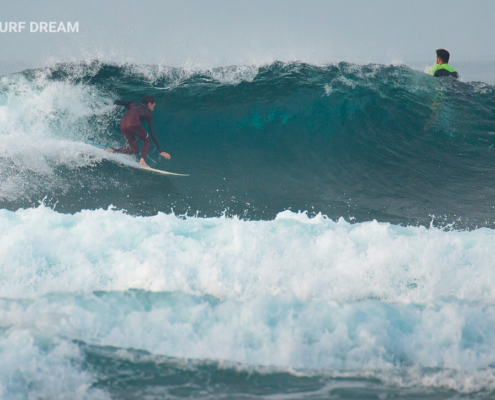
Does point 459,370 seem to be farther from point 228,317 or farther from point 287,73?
point 287,73

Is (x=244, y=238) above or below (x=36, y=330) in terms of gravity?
above

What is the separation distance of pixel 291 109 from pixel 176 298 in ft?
15.9

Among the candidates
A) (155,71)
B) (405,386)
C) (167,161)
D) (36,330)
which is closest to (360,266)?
(405,386)

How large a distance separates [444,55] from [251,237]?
569 centimetres

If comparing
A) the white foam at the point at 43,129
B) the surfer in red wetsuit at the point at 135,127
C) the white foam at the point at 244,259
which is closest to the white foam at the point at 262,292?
the white foam at the point at 244,259

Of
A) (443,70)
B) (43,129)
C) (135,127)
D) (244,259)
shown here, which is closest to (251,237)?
(244,259)

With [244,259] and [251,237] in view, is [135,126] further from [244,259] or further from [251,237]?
[244,259]

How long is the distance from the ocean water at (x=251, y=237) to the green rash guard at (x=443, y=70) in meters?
0.17

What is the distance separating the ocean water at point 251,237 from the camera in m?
2.60

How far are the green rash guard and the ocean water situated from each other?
0.55 ft

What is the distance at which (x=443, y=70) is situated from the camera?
7.42m

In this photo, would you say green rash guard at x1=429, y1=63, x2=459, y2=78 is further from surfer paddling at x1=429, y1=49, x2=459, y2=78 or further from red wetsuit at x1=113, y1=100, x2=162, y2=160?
red wetsuit at x1=113, y1=100, x2=162, y2=160

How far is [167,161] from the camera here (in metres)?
6.57

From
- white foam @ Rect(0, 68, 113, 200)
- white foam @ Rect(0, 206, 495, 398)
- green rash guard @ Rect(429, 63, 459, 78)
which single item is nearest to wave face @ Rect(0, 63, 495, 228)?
white foam @ Rect(0, 68, 113, 200)
